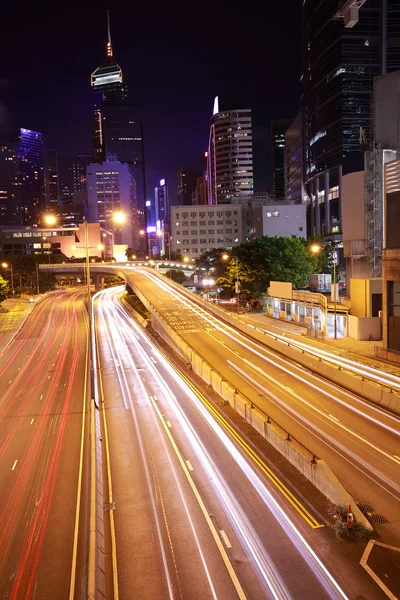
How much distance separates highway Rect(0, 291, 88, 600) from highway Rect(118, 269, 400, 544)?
9807 millimetres

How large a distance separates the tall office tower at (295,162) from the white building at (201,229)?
28516mm

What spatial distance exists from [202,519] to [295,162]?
179 m

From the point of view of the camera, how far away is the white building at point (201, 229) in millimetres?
149250

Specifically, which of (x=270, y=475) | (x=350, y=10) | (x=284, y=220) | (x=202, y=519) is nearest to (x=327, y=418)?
(x=270, y=475)

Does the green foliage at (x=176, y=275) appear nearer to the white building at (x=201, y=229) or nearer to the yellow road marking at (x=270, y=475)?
the white building at (x=201, y=229)

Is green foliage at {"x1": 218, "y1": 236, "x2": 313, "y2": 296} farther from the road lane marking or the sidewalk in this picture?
the road lane marking

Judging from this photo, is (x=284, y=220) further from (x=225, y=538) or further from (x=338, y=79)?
(x=225, y=538)

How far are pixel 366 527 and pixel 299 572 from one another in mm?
2970

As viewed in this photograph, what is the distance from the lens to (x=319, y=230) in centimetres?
15012

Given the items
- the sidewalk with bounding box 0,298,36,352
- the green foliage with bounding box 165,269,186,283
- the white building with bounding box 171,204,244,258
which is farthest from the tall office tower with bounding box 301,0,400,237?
the sidewalk with bounding box 0,298,36,352

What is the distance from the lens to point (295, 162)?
588 ft

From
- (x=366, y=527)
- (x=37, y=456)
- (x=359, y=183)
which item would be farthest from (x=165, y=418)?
(x=359, y=183)

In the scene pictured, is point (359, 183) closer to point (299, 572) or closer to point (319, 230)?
point (299, 572)

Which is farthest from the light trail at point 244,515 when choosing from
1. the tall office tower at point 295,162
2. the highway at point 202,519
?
the tall office tower at point 295,162
